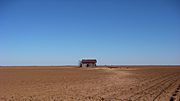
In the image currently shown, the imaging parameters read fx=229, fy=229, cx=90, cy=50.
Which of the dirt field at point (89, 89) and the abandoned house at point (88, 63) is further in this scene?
the abandoned house at point (88, 63)

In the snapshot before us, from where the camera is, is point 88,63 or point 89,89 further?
point 88,63

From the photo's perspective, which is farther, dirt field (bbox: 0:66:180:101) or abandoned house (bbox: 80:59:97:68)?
abandoned house (bbox: 80:59:97:68)

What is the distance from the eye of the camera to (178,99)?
11680 mm

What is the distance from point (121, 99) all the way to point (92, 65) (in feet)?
270

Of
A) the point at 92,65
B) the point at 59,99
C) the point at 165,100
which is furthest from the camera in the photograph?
the point at 92,65

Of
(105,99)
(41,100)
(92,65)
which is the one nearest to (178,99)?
(105,99)

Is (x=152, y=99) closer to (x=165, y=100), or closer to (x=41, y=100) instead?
(x=165, y=100)

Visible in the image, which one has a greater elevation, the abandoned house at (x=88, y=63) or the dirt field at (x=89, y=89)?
the abandoned house at (x=88, y=63)

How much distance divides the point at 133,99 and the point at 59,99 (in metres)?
3.91

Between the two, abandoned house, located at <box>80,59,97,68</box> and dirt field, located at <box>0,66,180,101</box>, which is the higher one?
abandoned house, located at <box>80,59,97,68</box>

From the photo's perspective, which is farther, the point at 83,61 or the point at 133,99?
the point at 83,61

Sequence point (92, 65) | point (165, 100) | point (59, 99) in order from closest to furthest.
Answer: point (165, 100)
point (59, 99)
point (92, 65)

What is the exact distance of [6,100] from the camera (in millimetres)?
12109

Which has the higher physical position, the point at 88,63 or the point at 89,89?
the point at 88,63
